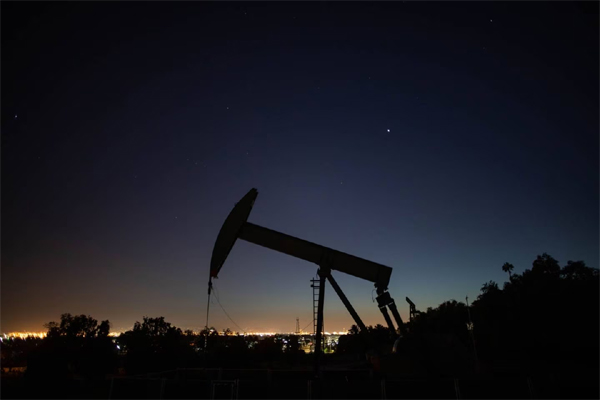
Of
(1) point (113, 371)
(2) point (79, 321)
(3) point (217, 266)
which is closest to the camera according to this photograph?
(3) point (217, 266)

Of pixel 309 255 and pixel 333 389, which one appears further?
pixel 309 255

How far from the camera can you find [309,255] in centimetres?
1638

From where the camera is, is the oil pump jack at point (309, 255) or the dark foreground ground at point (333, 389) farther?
the oil pump jack at point (309, 255)

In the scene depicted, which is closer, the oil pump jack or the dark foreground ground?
the dark foreground ground

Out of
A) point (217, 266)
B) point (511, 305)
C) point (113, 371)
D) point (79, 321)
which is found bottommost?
point (113, 371)

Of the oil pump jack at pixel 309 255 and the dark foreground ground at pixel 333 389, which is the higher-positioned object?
the oil pump jack at pixel 309 255

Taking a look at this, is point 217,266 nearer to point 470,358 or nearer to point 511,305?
point 470,358

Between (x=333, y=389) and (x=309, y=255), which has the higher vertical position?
(x=309, y=255)

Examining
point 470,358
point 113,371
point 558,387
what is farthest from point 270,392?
point 113,371

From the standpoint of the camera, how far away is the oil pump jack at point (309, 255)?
1570 centimetres

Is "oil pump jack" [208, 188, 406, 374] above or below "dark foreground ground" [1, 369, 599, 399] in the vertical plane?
above

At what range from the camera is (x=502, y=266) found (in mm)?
69562

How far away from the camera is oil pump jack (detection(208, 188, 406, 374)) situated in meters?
15.7

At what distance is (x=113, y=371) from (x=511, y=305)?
1521 inches
